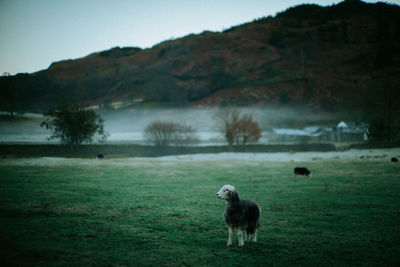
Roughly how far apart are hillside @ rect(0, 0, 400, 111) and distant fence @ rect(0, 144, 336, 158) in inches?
427

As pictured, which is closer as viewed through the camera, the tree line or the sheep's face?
the sheep's face

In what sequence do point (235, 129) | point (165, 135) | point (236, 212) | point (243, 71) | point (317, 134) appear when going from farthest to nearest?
point (243, 71), point (317, 134), point (235, 129), point (165, 135), point (236, 212)

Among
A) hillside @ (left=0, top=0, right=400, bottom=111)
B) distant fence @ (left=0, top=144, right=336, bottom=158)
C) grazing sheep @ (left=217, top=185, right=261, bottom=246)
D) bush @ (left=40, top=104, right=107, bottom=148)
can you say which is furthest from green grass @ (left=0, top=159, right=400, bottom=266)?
hillside @ (left=0, top=0, right=400, bottom=111)

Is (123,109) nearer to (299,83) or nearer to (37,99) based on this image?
(37,99)

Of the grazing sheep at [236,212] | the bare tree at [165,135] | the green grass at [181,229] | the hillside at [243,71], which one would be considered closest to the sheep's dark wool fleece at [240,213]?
the grazing sheep at [236,212]

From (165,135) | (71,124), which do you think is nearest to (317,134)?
(165,135)

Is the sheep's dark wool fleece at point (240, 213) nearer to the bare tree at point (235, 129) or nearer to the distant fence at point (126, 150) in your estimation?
the distant fence at point (126, 150)

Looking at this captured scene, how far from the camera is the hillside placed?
272ft

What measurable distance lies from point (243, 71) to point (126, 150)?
126812 millimetres

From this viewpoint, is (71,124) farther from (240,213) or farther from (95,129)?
(240,213)

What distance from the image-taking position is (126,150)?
58344 mm

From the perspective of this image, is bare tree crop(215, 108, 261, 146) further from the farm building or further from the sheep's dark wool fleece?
the sheep's dark wool fleece

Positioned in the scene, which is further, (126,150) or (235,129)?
(235,129)

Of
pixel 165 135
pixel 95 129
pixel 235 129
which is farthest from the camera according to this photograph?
pixel 235 129
